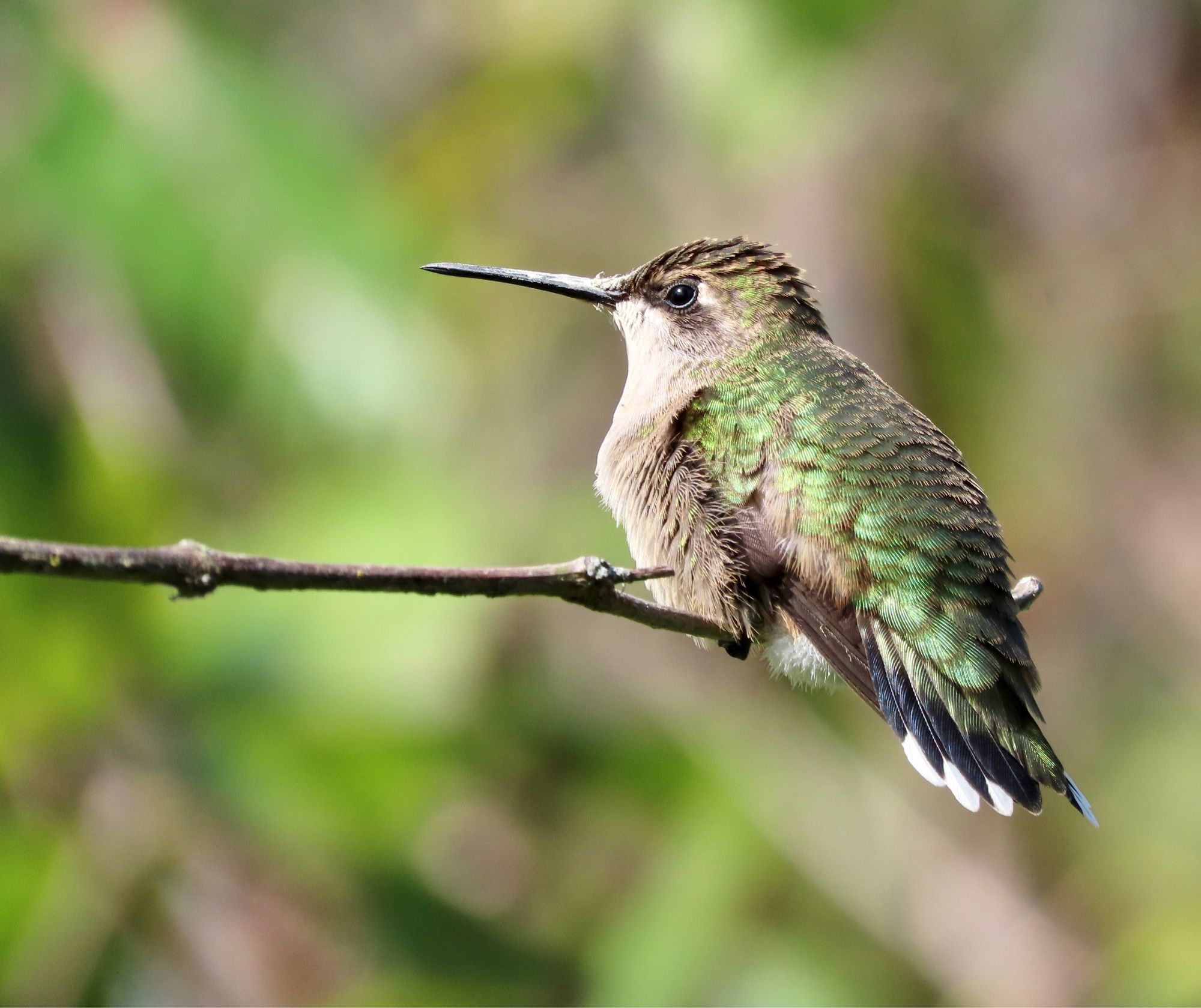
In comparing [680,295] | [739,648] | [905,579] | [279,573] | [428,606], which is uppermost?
[680,295]

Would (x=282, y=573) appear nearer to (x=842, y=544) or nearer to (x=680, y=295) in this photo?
(x=842, y=544)

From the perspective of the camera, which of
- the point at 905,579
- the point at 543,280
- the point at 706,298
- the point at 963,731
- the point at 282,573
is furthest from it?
the point at 706,298

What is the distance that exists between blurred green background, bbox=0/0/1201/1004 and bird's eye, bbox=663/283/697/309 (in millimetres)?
496

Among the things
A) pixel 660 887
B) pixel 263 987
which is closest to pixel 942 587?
pixel 660 887

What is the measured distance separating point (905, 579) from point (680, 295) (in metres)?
1.17

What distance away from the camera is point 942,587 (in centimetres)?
256

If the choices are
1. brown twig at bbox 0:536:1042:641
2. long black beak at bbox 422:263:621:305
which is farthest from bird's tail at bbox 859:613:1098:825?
long black beak at bbox 422:263:621:305

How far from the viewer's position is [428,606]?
10.7 feet

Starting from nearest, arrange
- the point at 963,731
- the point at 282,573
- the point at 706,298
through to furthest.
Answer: the point at 282,573 < the point at 963,731 < the point at 706,298

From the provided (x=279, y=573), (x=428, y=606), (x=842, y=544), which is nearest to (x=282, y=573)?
(x=279, y=573)

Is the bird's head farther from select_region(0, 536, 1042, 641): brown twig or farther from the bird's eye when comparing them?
select_region(0, 536, 1042, 641): brown twig

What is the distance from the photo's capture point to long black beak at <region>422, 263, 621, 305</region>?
2957 millimetres

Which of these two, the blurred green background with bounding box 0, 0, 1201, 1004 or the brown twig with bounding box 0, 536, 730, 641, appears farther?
the blurred green background with bounding box 0, 0, 1201, 1004

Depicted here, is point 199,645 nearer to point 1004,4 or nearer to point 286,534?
point 286,534
